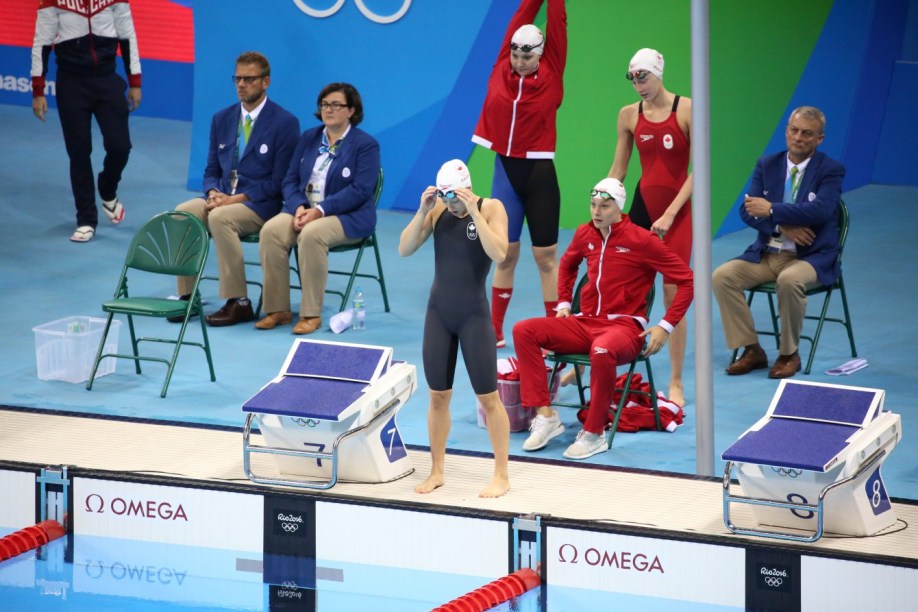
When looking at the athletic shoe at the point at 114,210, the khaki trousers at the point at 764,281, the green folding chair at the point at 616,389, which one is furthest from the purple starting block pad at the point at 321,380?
the athletic shoe at the point at 114,210

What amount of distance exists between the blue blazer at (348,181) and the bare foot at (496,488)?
10.6ft

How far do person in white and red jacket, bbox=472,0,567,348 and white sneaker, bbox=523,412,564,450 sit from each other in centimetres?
114

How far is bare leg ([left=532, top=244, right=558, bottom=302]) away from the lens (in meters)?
8.16

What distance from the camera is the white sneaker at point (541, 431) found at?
275 inches

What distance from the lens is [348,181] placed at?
9.09 meters

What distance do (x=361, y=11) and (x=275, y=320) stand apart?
364 centimetres

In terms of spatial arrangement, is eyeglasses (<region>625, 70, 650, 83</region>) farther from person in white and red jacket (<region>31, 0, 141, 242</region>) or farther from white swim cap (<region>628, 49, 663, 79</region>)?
person in white and red jacket (<region>31, 0, 141, 242</region>)

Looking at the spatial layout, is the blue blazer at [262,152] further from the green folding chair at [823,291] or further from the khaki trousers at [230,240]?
the green folding chair at [823,291]

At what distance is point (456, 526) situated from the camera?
587cm

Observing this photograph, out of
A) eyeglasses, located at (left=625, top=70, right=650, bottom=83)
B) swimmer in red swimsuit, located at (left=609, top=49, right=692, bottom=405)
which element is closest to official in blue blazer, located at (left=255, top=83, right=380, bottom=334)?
swimmer in red swimsuit, located at (left=609, top=49, right=692, bottom=405)

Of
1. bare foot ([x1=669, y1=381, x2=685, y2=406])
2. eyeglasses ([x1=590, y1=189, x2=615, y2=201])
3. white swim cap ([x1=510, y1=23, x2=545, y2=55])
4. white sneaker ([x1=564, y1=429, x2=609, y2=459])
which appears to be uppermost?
white swim cap ([x1=510, y1=23, x2=545, y2=55])

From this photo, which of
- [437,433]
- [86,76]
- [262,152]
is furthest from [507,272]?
[86,76]

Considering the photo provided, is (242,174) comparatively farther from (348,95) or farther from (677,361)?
(677,361)

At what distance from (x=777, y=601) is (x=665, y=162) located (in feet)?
9.48
